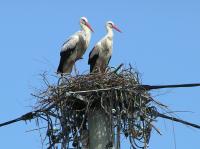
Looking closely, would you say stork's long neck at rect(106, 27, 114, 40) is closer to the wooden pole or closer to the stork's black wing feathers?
the stork's black wing feathers

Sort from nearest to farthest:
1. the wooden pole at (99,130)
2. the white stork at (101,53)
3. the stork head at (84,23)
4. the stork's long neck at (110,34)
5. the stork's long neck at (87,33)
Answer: the wooden pole at (99,130) → the white stork at (101,53) → the stork's long neck at (110,34) → the stork's long neck at (87,33) → the stork head at (84,23)

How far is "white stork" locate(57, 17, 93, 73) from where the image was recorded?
49.7 ft

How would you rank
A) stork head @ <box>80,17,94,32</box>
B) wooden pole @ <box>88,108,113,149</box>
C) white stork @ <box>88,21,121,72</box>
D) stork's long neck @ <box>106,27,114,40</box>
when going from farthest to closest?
stork head @ <box>80,17,94,32</box>, stork's long neck @ <box>106,27,114,40</box>, white stork @ <box>88,21,121,72</box>, wooden pole @ <box>88,108,113,149</box>

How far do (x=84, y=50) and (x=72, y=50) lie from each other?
11.1 inches

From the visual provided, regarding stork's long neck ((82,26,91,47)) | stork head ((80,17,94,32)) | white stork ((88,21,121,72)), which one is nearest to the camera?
white stork ((88,21,121,72))

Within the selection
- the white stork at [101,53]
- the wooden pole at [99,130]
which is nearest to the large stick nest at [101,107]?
the wooden pole at [99,130]

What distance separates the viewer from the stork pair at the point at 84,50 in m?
14.9

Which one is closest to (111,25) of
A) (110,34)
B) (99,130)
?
(110,34)

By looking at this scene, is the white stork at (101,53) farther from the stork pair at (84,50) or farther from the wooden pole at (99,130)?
the wooden pole at (99,130)

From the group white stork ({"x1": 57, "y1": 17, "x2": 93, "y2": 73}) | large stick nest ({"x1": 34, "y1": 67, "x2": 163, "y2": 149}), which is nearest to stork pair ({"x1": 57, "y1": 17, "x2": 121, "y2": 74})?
white stork ({"x1": 57, "y1": 17, "x2": 93, "y2": 73})

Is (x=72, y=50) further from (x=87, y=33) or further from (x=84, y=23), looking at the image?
(x=84, y=23)

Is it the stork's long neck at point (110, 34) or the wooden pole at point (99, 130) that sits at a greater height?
the stork's long neck at point (110, 34)

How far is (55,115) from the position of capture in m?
10.2

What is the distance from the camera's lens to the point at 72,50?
15.1 metres
